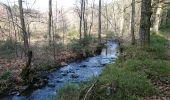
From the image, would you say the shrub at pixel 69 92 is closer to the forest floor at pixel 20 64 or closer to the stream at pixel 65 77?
the stream at pixel 65 77

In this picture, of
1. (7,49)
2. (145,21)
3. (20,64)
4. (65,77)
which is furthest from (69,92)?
(7,49)

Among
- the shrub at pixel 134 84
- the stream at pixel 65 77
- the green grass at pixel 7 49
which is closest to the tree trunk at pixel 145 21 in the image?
the stream at pixel 65 77

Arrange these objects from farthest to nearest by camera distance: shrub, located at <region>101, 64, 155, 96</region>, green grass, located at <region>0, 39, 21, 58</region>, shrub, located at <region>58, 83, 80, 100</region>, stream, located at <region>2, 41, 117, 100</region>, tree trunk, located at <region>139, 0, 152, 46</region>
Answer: green grass, located at <region>0, 39, 21, 58</region> → tree trunk, located at <region>139, 0, 152, 46</region> → stream, located at <region>2, 41, 117, 100</region> → shrub, located at <region>58, 83, 80, 100</region> → shrub, located at <region>101, 64, 155, 96</region>

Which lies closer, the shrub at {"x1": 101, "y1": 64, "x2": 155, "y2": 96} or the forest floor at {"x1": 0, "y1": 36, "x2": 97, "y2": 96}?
the shrub at {"x1": 101, "y1": 64, "x2": 155, "y2": 96}

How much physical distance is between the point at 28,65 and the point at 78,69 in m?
4.77

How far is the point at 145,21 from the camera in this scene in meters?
14.7

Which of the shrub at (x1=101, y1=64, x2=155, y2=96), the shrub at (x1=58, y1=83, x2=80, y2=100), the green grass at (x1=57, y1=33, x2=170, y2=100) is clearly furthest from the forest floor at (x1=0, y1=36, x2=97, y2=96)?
the shrub at (x1=101, y1=64, x2=155, y2=96)

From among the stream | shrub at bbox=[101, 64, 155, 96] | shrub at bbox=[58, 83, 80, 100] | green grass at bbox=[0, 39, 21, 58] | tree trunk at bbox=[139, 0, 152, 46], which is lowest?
the stream

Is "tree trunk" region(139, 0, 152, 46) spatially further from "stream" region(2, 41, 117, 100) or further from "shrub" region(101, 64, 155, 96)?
"shrub" region(101, 64, 155, 96)

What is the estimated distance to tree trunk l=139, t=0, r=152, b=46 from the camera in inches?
570

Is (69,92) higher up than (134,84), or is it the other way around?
(134,84)

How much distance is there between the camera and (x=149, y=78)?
1069 centimetres

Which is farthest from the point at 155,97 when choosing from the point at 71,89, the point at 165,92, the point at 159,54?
the point at 159,54

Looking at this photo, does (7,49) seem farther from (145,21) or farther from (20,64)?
(145,21)
